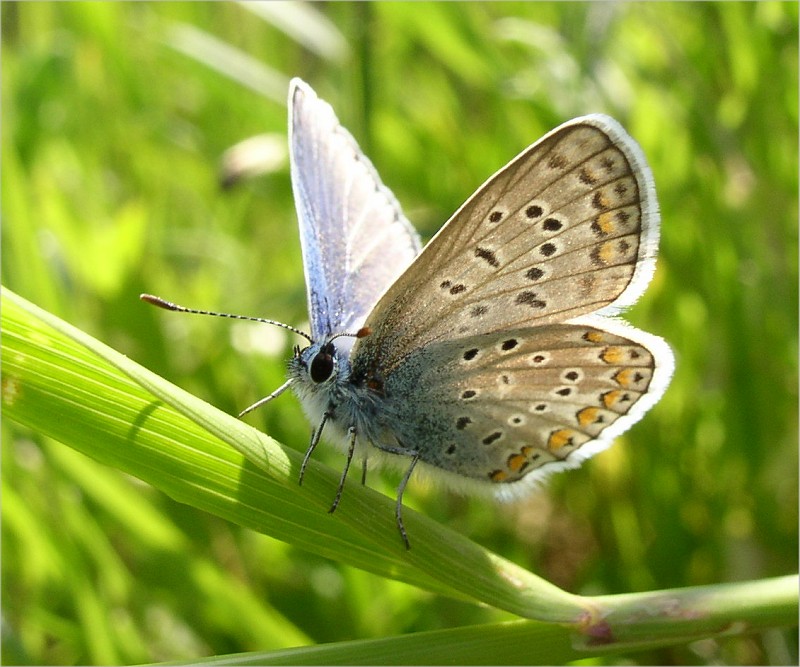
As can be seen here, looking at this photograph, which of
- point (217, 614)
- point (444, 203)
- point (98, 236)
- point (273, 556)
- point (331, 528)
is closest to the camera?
point (331, 528)

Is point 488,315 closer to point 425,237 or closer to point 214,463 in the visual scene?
point 214,463

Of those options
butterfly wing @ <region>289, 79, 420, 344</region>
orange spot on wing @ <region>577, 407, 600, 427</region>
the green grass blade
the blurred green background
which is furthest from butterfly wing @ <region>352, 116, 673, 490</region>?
the green grass blade

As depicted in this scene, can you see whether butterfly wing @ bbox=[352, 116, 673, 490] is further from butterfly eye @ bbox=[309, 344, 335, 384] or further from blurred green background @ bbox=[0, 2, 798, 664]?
Answer: blurred green background @ bbox=[0, 2, 798, 664]

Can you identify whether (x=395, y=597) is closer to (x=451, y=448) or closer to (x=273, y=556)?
(x=273, y=556)

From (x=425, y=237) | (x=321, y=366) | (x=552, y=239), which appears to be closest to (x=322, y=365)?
(x=321, y=366)

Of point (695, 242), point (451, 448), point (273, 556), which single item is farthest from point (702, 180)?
point (273, 556)

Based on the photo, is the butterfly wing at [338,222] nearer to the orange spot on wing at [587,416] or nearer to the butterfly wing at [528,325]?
the butterfly wing at [528,325]
